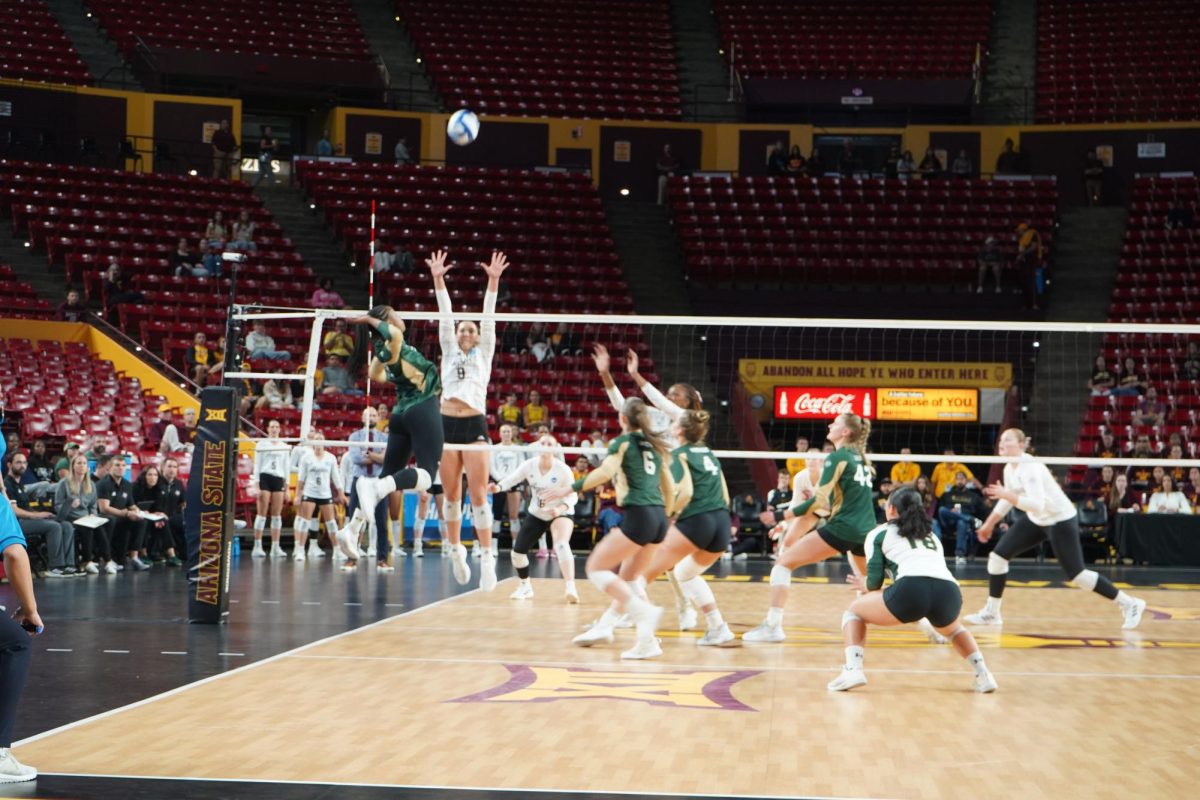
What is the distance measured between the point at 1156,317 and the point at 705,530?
17739 millimetres

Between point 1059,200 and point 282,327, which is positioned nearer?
point 282,327

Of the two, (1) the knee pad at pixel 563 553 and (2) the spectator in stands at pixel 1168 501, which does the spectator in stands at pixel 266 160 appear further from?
(2) the spectator in stands at pixel 1168 501

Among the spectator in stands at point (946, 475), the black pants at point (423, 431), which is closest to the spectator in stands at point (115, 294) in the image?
the spectator in stands at point (946, 475)

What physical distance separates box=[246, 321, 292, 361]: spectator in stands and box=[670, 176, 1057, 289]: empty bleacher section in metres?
8.98

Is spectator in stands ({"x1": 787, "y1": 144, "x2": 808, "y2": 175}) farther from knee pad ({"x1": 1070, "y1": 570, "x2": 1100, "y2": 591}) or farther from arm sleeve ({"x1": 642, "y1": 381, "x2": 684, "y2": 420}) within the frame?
arm sleeve ({"x1": 642, "y1": 381, "x2": 684, "y2": 420})

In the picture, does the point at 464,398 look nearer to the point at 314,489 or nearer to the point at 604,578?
the point at 604,578

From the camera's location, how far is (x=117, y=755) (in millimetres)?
6246

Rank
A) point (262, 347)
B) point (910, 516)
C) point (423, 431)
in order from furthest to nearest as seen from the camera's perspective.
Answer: point (262, 347) → point (423, 431) → point (910, 516)

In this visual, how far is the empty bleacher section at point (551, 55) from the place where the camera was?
32.0 m

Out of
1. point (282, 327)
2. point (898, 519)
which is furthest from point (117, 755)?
point (282, 327)

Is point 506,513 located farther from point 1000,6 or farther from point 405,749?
point 1000,6

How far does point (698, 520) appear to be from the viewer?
1001 centimetres

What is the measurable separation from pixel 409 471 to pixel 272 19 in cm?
2519

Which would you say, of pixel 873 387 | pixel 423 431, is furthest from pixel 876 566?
pixel 873 387
